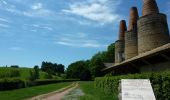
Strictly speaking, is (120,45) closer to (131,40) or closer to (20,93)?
(131,40)

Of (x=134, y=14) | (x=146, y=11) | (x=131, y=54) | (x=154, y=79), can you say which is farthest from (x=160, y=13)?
(x=154, y=79)

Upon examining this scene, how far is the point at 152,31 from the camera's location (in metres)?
32.3

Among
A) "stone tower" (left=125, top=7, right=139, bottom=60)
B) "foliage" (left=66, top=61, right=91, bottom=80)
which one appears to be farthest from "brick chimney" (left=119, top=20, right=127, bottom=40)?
"foliage" (left=66, top=61, right=91, bottom=80)

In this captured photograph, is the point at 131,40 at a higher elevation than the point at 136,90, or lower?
higher

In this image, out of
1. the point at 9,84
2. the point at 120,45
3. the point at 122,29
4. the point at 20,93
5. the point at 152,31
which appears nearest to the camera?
the point at 152,31

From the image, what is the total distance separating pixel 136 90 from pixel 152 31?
23.8 meters

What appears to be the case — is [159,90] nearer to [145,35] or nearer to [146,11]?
[145,35]

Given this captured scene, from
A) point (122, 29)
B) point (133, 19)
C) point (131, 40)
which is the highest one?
point (122, 29)

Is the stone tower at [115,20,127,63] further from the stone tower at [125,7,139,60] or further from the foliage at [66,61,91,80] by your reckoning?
the foliage at [66,61,91,80]

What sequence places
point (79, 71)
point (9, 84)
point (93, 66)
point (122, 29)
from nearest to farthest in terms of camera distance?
point (122, 29), point (9, 84), point (93, 66), point (79, 71)

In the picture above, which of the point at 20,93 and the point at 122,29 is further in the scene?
the point at 122,29

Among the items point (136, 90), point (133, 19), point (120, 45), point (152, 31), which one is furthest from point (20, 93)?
point (136, 90)

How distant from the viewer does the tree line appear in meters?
90.2

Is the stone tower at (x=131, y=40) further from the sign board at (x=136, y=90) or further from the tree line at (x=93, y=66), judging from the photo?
the tree line at (x=93, y=66)
